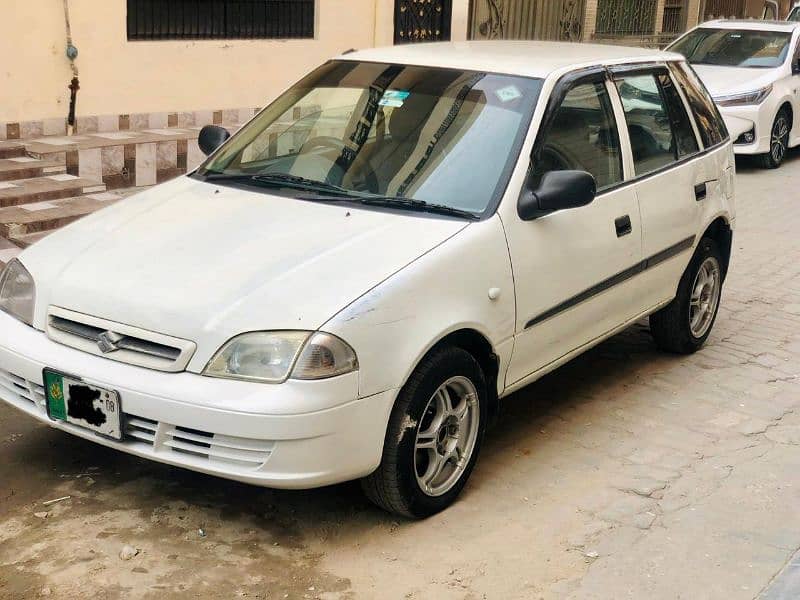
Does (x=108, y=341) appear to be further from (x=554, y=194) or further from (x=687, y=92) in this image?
(x=687, y=92)

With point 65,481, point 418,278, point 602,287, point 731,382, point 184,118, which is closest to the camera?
point 418,278

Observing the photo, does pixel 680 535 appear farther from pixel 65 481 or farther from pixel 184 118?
pixel 184 118

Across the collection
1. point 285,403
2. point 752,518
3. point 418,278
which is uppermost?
point 418,278

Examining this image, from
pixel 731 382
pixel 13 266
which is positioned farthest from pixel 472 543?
pixel 731 382

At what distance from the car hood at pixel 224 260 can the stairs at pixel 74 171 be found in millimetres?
2861

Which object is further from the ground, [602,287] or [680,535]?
[602,287]

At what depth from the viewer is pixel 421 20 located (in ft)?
44.4

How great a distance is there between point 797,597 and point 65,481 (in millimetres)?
2790

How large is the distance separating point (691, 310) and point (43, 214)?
444cm

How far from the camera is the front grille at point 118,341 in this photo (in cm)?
385

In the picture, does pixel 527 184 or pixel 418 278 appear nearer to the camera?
pixel 418 278

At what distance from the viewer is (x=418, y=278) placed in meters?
4.10

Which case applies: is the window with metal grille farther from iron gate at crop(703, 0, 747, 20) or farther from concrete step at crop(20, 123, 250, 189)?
iron gate at crop(703, 0, 747, 20)

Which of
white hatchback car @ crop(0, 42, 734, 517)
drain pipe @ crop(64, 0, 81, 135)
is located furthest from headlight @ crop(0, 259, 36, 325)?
drain pipe @ crop(64, 0, 81, 135)
